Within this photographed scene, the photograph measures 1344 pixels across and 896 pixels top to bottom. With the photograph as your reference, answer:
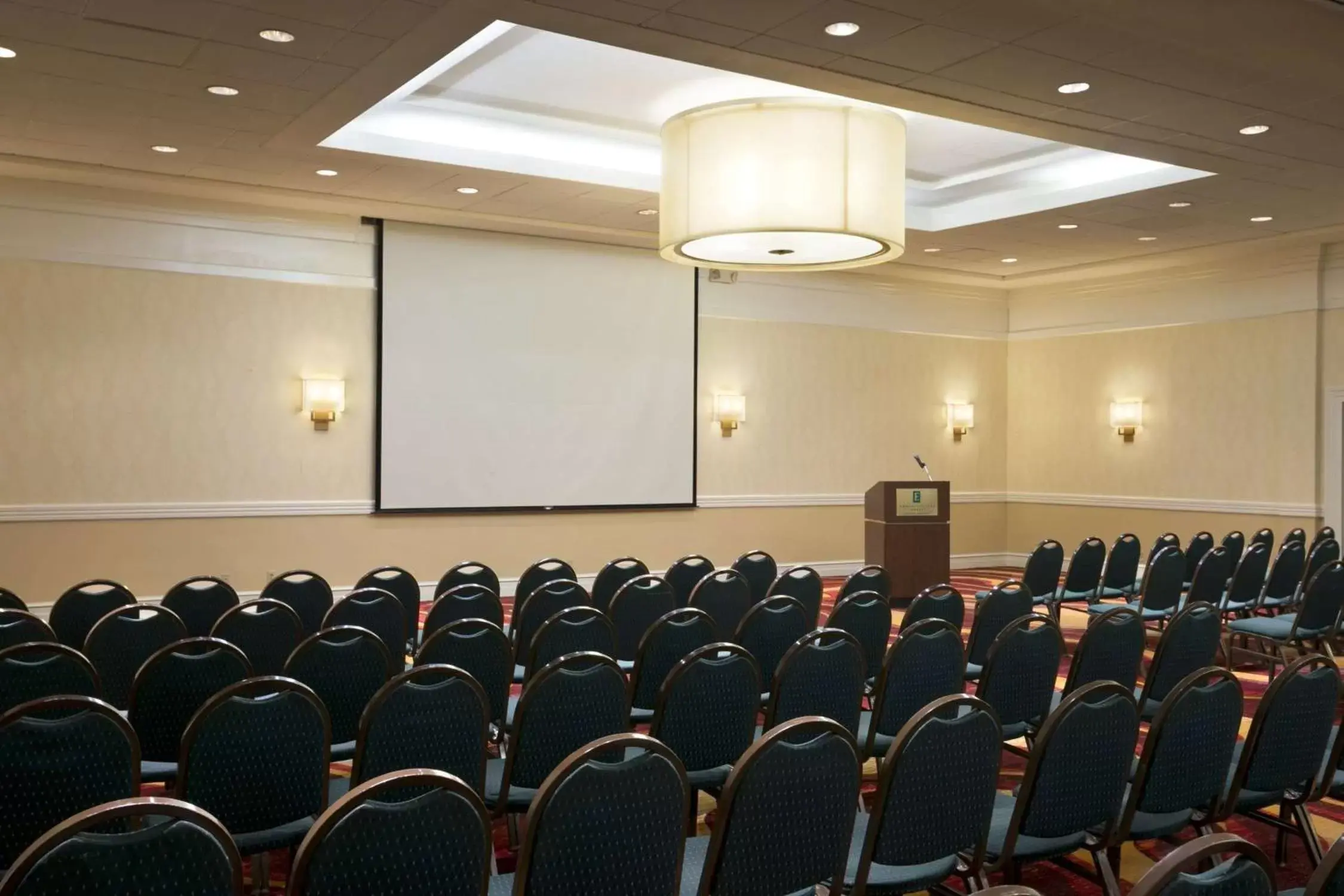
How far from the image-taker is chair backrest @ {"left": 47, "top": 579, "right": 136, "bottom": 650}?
5.43 meters

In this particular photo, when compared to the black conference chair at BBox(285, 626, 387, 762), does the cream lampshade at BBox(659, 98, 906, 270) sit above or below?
above

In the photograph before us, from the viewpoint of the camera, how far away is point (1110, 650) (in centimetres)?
482

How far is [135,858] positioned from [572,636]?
2956 mm

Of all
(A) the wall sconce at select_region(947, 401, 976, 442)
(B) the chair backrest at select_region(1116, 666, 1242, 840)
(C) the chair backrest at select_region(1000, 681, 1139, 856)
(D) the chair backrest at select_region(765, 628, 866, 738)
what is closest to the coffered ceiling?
(D) the chair backrest at select_region(765, 628, 866, 738)

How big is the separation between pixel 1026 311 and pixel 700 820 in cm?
1164

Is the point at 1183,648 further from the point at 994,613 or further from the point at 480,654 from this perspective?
the point at 480,654

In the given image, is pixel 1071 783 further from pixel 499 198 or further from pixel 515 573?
pixel 515 573

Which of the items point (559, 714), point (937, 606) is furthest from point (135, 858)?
point (937, 606)

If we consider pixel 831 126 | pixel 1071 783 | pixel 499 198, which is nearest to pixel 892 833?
pixel 1071 783

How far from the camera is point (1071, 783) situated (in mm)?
3215

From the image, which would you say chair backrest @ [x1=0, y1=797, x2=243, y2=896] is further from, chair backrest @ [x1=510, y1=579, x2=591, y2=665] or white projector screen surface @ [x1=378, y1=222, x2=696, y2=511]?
white projector screen surface @ [x1=378, y1=222, x2=696, y2=511]

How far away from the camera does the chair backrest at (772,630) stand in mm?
5195

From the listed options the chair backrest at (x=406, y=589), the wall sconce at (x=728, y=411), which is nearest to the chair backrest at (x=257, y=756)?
the chair backrest at (x=406, y=589)

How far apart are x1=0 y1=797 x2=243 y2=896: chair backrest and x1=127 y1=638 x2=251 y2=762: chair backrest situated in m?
1.88
